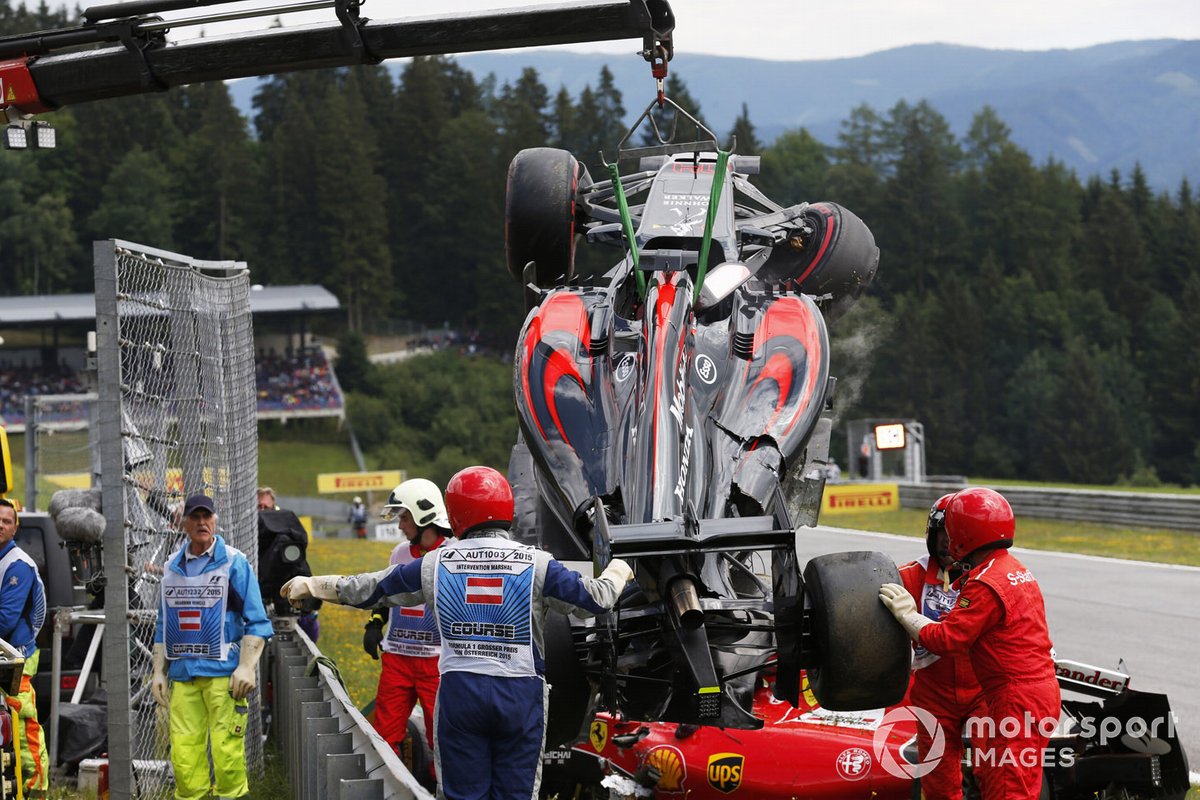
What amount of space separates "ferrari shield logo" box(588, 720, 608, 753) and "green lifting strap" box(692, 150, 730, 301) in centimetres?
247

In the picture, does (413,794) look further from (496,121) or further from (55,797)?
(496,121)

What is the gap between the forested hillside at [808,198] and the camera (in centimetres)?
9531

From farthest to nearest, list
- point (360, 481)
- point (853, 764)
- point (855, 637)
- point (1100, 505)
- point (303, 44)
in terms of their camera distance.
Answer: point (360, 481), point (1100, 505), point (303, 44), point (853, 764), point (855, 637)

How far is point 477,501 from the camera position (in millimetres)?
6992

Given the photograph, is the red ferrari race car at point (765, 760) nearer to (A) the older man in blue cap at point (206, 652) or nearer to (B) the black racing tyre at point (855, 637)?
(B) the black racing tyre at point (855, 637)

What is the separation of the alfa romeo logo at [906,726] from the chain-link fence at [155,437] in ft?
13.4

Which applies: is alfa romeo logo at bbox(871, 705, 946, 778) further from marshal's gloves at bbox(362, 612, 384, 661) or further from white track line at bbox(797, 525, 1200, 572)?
white track line at bbox(797, 525, 1200, 572)

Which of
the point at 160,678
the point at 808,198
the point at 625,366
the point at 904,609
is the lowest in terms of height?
the point at 160,678

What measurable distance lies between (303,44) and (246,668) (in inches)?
141

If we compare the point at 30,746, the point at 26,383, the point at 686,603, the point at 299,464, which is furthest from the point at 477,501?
the point at 26,383

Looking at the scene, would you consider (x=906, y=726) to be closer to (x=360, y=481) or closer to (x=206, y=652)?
(x=206, y=652)

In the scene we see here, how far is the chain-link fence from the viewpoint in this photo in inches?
336

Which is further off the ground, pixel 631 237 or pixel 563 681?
pixel 631 237

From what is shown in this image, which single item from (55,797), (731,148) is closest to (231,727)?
(55,797)
